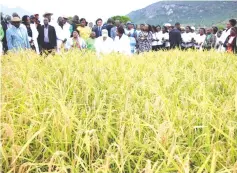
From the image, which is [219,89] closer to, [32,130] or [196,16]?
[32,130]

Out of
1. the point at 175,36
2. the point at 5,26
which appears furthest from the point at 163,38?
Result: the point at 5,26

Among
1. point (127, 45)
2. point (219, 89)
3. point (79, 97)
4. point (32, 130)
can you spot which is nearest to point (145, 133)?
point (32, 130)

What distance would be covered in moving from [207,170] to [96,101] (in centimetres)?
108

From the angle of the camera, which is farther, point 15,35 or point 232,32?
point 232,32

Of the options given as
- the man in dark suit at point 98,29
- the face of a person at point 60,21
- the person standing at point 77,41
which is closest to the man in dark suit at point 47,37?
the person standing at point 77,41

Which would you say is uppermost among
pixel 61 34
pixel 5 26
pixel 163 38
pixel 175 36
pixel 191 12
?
pixel 191 12

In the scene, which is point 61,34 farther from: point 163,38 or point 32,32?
point 163,38

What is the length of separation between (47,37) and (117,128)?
531 centimetres

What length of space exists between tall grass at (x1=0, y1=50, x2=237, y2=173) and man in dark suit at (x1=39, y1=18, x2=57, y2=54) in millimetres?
3530

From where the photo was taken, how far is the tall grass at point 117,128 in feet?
5.05

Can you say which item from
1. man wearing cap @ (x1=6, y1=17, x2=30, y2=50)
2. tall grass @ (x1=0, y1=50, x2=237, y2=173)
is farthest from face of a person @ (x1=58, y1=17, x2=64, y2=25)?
tall grass @ (x1=0, y1=50, x2=237, y2=173)

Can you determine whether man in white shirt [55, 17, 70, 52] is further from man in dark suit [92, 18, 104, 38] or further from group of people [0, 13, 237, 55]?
man in dark suit [92, 18, 104, 38]

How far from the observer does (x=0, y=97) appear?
2.24 m

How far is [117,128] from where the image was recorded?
1921 millimetres
